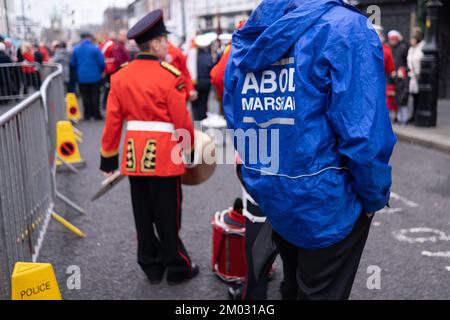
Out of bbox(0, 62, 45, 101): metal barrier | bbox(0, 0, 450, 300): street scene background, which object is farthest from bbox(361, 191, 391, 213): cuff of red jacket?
bbox(0, 62, 45, 101): metal barrier

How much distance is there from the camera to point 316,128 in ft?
6.84

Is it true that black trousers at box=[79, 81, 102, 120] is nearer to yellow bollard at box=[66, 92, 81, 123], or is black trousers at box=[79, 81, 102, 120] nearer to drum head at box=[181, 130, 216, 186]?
yellow bollard at box=[66, 92, 81, 123]

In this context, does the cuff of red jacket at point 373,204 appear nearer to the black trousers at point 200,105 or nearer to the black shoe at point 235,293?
the black shoe at point 235,293

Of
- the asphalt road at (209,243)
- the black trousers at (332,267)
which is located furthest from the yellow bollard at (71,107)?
the black trousers at (332,267)

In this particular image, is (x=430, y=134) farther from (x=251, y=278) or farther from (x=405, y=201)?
(x=251, y=278)

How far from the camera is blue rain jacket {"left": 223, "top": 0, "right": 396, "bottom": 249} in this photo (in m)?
2.01

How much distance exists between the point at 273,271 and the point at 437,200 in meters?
2.68

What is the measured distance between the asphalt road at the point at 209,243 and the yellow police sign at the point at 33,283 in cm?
128

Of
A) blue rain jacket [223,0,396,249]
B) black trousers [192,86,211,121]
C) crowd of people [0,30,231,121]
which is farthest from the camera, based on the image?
black trousers [192,86,211,121]

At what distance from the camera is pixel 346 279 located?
7.61 feet

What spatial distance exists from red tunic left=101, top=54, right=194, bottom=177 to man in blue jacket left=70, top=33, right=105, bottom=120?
878 centimetres

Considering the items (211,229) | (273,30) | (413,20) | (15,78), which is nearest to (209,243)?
(211,229)

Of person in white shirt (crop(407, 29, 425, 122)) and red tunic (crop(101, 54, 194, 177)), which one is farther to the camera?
person in white shirt (crop(407, 29, 425, 122))
